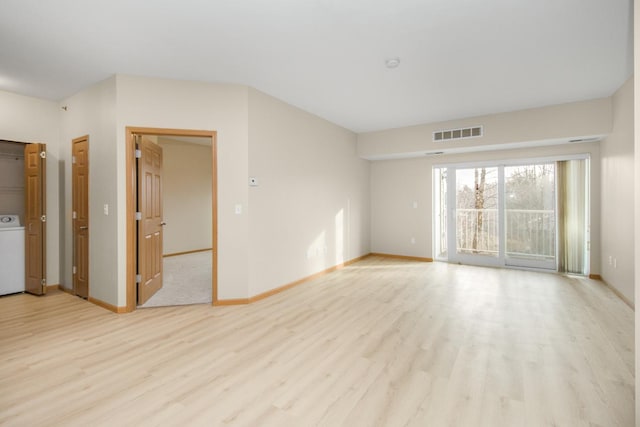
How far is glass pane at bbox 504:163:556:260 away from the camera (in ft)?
17.9

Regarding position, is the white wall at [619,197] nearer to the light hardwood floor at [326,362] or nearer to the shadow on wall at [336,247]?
the light hardwood floor at [326,362]

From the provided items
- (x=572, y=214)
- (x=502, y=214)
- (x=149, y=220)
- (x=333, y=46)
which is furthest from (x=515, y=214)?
(x=149, y=220)

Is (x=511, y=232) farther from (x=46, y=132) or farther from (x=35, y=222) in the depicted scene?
(x=46, y=132)

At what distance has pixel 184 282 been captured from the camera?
489 cm

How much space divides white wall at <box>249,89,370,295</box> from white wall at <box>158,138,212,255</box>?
13.2 feet

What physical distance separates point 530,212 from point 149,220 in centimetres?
635

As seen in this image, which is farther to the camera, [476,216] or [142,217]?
[476,216]

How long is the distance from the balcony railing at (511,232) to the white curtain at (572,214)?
14cm

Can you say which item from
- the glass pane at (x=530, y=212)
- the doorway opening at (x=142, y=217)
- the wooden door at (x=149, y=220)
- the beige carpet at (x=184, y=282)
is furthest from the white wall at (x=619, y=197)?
the wooden door at (x=149, y=220)

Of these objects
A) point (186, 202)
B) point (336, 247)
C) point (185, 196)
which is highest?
point (185, 196)

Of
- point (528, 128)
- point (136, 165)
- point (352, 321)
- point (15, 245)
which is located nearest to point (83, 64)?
point (136, 165)

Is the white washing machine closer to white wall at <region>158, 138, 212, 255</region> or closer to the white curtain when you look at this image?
white wall at <region>158, 138, 212, 255</region>

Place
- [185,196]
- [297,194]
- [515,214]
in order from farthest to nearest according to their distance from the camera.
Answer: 1. [185,196]
2. [515,214]
3. [297,194]

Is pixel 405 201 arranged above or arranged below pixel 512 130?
below
